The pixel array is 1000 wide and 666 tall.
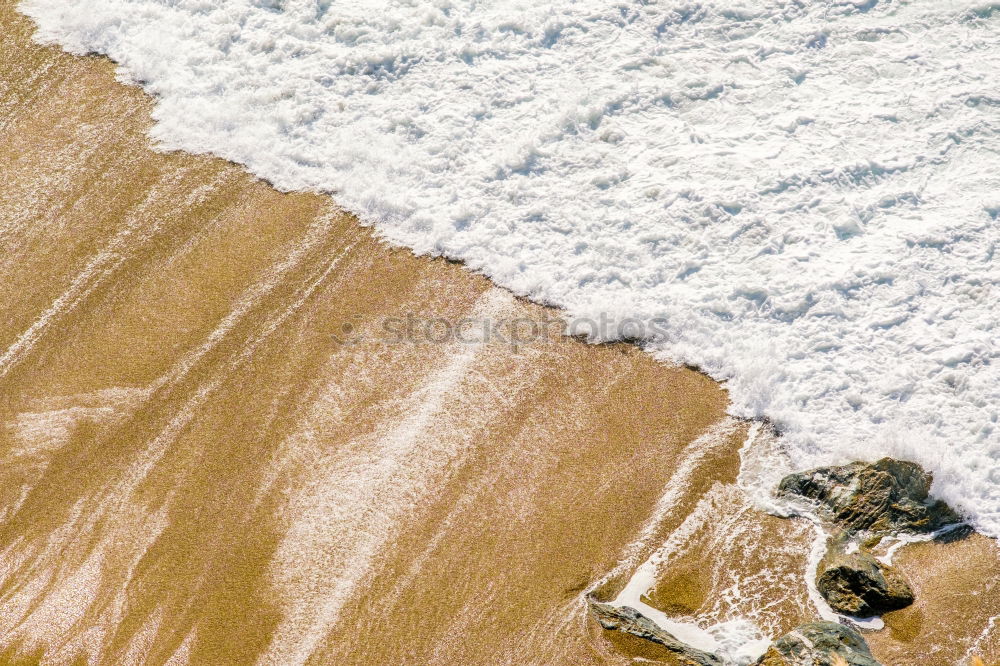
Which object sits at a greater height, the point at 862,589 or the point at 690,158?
the point at 690,158

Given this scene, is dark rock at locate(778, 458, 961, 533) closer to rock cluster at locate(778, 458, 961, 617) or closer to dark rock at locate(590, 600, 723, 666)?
rock cluster at locate(778, 458, 961, 617)

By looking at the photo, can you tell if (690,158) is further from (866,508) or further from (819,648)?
(819,648)

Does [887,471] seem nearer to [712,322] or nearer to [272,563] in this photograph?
[712,322]

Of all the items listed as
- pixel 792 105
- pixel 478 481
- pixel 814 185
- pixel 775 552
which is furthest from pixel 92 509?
pixel 792 105

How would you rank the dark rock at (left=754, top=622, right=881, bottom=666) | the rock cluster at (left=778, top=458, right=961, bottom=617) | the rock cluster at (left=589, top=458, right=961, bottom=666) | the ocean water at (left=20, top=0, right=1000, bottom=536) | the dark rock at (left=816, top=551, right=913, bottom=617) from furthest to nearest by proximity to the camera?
the ocean water at (left=20, top=0, right=1000, bottom=536), the rock cluster at (left=778, top=458, right=961, bottom=617), the dark rock at (left=816, top=551, right=913, bottom=617), the rock cluster at (left=589, top=458, right=961, bottom=666), the dark rock at (left=754, top=622, right=881, bottom=666)

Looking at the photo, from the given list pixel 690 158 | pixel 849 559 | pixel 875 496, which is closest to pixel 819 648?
pixel 849 559

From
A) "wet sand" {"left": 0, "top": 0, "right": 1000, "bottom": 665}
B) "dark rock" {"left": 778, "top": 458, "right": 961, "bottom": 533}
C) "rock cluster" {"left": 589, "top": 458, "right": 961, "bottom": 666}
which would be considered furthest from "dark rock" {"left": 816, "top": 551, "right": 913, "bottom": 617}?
"dark rock" {"left": 778, "top": 458, "right": 961, "bottom": 533}
